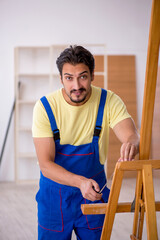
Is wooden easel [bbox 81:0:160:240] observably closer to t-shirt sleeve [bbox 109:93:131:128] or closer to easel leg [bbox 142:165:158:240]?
easel leg [bbox 142:165:158:240]

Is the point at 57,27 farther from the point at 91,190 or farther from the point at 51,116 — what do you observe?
the point at 91,190

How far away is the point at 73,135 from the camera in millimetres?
1856

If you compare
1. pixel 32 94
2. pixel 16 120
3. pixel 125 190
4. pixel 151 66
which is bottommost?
pixel 125 190

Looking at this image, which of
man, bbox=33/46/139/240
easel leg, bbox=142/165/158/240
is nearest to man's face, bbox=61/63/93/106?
man, bbox=33/46/139/240

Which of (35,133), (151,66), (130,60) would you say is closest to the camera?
(151,66)

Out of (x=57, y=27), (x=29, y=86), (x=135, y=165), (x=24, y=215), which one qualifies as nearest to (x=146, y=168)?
(x=135, y=165)

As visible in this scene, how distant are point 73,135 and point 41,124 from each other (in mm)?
197

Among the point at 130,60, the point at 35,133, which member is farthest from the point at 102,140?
the point at 130,60

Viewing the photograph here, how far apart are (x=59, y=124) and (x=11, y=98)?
395cm

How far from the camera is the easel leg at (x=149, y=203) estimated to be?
1.27m

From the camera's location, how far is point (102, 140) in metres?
1.86

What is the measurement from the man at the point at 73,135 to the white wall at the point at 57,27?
12.8 feet

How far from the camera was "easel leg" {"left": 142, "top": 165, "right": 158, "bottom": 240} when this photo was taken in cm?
127

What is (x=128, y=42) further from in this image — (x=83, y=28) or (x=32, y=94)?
(x=32, y=94)
